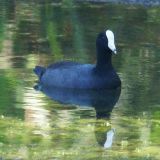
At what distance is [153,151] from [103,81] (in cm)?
362

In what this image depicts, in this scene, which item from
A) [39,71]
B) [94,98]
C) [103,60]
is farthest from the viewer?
[39,71]

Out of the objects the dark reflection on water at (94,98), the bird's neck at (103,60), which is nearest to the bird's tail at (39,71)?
the dark reflection on water at (94,98)

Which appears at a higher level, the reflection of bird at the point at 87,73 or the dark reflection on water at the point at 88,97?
the reflection of bird at the point at 87,73

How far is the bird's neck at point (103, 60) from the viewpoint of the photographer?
12953 mm

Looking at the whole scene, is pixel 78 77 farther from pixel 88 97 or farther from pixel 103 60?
pixel 88 97

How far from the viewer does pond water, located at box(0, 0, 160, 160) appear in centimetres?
942

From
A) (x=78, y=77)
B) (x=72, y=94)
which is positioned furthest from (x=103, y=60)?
(x=72, y=94)

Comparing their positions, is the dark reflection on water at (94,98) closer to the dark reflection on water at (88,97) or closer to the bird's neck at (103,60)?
the dark reflection on water at (88,97)

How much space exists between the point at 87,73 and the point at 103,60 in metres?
0.35

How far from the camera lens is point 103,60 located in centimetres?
1310

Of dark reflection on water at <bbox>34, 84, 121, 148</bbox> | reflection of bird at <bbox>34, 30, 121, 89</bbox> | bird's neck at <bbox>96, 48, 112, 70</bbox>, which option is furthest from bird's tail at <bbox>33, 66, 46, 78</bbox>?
bird's neck at <bbox>96, 48, 112, 70</bbox>

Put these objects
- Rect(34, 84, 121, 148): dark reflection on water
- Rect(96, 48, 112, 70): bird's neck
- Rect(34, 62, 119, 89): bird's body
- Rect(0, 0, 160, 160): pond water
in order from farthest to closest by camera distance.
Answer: Rect(96, 48, 112, 70): bird's neck < Rect(34, 62, 119, 89): bird's body < Rect(34, 84, 121, 148): dark reflection on water < Rect(0, 0, 160, 160): pond water

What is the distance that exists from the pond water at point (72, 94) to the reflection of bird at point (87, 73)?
0.19 metres

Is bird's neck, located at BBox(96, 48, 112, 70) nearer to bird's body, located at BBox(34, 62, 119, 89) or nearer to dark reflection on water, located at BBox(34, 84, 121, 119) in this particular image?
bird's body, located at BBox(34, 62, 119, 89)
